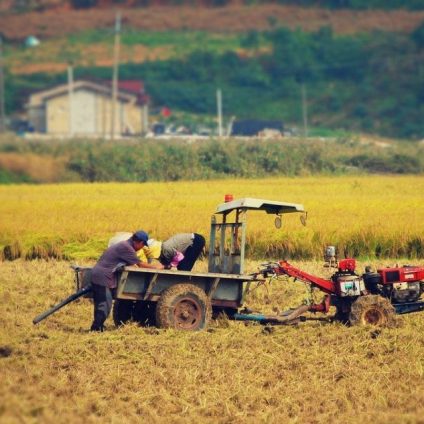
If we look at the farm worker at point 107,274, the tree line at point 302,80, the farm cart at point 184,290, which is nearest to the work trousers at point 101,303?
the farm worker at point 107,274

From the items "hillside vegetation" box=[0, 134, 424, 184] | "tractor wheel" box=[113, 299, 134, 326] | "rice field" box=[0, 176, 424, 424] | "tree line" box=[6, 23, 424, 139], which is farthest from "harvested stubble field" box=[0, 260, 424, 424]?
"tree line" box=[6, 23, 424, 139]

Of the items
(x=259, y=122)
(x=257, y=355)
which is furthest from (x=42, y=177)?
(x=257, y=355)

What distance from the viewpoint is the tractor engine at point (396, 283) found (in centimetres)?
1391

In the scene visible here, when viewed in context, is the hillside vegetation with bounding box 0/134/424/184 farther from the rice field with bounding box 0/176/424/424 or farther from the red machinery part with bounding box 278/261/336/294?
the red machinery part with bounding box 278/261/336/294

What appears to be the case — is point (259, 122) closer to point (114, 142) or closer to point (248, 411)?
point (114, 142)

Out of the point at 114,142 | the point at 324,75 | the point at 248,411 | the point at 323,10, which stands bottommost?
the point at 248,411

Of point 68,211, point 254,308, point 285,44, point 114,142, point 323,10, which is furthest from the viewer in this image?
point 323,10

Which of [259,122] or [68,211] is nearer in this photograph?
[68,211]

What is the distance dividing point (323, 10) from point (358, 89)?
54.9ft

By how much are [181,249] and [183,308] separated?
0.91 meters

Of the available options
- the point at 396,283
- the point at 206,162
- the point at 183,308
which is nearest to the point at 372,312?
the point at 396,283

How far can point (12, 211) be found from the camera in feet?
82.2

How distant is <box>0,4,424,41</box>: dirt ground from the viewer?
75188 millimetres

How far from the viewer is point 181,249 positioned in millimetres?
14141
